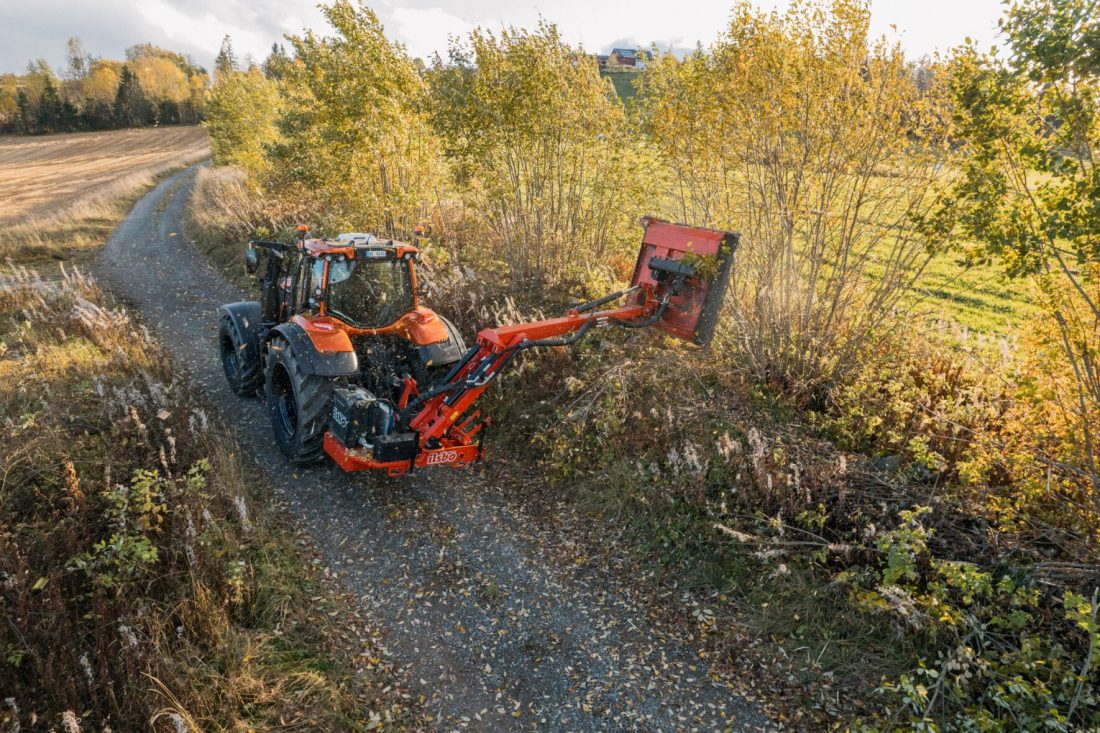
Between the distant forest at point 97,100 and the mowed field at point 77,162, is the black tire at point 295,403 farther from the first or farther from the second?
the distant forest at point 97,100

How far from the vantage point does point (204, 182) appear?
85.8 feet

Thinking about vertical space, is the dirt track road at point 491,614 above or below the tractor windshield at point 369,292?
below

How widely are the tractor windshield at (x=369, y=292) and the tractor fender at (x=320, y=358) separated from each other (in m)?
0.50

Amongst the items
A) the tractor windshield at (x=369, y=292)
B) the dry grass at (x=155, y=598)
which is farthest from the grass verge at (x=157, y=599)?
the tractor windshield at (x=369, y=292)

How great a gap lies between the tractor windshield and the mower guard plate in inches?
103

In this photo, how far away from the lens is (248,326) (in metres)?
7.62

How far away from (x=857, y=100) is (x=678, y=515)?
427cm

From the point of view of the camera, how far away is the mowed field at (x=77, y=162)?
2744cm

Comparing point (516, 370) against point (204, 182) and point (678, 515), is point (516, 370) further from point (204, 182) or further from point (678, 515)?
point (204, 182)

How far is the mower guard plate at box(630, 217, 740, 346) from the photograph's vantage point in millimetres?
5121

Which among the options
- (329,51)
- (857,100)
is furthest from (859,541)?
(329,51)

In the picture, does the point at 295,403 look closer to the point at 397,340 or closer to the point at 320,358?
the point at 320,358

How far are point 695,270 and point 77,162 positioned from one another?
53763mm

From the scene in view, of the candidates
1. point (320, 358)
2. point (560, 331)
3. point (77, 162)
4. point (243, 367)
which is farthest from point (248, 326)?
point (77, 162)
